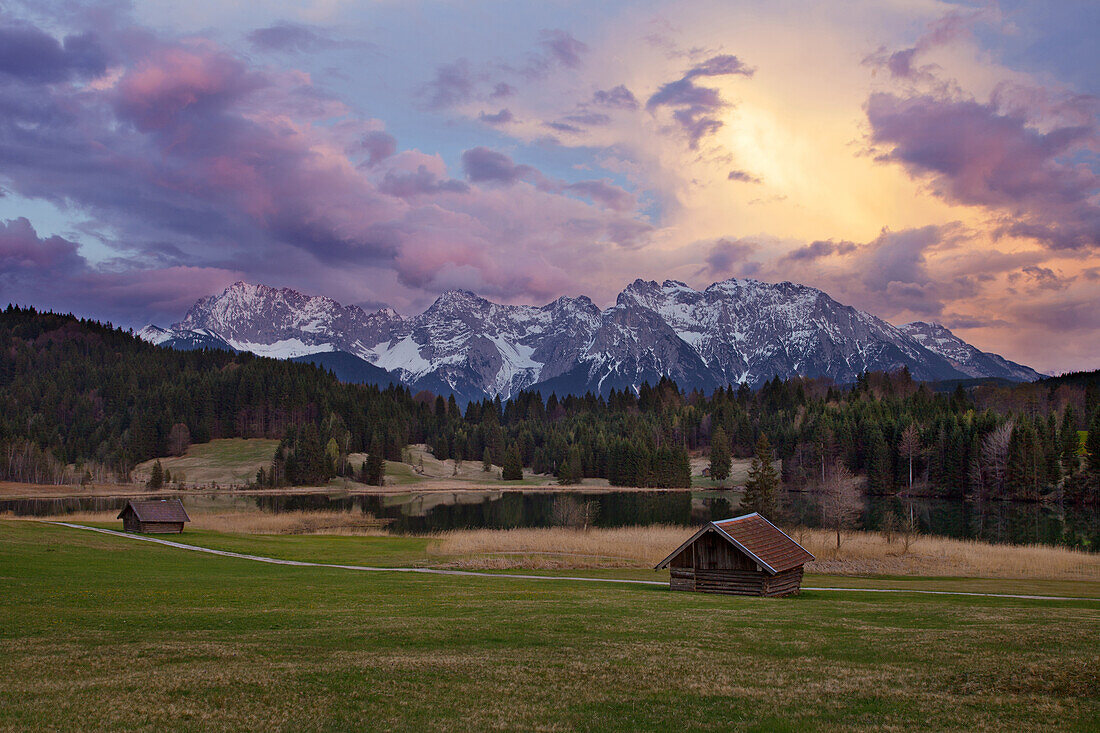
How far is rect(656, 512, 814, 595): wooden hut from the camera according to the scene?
36.0 meters

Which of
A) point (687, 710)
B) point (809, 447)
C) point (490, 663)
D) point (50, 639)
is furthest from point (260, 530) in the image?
point (809, 447)

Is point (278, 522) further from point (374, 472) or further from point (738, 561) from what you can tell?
point (374, 472)

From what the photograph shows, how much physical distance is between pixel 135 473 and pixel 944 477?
175961 mm

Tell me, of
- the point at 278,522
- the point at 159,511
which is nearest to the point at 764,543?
the point at 159,511

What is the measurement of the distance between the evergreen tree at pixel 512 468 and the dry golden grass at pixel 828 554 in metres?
117

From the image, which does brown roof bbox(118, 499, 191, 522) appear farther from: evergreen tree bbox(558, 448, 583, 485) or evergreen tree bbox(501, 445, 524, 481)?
evergreen tree bbox(501, 445, 524, 481)

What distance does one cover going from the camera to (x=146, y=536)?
61.4 metres

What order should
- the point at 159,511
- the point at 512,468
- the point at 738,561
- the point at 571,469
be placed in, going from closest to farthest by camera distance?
1. the point at 738,561
2. the point at 159,511
3. the point at 571,469
4. the point at 512,468

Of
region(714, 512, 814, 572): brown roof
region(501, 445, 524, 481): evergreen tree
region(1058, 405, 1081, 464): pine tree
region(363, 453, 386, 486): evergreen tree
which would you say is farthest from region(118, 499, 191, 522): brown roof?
region(1058, 405, 1081, 464): pine tree

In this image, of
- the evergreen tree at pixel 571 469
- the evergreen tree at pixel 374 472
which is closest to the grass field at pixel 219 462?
the evergreen tree at pixel 374 472

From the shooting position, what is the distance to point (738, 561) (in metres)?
37.0

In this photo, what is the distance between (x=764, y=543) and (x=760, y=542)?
31 centimetres

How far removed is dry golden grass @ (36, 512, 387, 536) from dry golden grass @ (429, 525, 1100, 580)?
56.9ft

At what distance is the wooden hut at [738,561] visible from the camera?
118 feet
